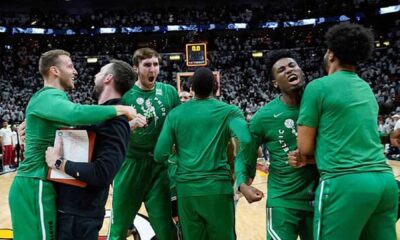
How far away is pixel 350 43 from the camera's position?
2604 millimetres

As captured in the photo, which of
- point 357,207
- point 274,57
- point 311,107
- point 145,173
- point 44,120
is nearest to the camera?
point 357,207

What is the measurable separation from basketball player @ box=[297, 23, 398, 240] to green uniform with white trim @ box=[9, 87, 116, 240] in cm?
118

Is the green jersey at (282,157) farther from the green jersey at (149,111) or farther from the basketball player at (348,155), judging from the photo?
the green jersey at (149,111)

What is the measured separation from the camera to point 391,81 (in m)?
25.3

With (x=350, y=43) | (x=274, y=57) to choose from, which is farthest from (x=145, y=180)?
(x=350, y=43)

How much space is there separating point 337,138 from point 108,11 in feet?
109

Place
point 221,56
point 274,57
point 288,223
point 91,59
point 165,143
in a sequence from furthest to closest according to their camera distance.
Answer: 1. point 221,56
2. point 91,59
3. point 165,143
4. point 274,57
5. point 288,223

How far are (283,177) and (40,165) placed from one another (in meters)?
1.56

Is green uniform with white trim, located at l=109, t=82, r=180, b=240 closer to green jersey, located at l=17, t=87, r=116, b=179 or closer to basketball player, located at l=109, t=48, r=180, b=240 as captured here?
basketball player, located at l=109, t=48, r=180, b=240

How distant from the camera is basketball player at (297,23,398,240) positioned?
7.89 feet

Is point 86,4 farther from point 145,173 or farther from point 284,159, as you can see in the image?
point 284,159

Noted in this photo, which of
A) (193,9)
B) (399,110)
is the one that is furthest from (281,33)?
(399,110)

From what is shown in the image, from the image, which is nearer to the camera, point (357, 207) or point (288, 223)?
point (357, 207)

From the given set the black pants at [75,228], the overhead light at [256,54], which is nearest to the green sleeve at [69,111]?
the black pants at [75,228]
